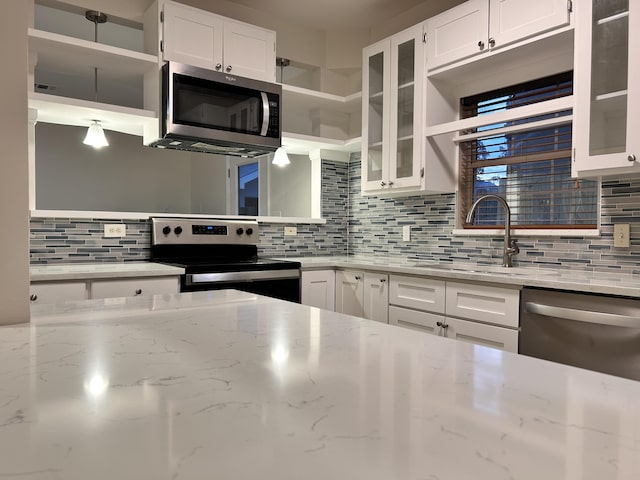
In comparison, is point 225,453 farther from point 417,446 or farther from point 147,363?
point 147,363

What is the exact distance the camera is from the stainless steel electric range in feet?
8.64

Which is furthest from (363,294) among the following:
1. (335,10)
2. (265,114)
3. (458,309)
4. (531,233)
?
(335,10)

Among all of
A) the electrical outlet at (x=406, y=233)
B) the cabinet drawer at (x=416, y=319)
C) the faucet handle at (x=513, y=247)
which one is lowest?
the cabinet drawer at (x=416, y=319)

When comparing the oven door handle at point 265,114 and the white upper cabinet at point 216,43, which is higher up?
the white upper cabinet at point 216,43

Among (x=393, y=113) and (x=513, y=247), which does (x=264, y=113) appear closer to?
(x=393, y=113)

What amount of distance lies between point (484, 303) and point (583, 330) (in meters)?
0.47

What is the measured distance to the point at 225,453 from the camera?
17.1 inches

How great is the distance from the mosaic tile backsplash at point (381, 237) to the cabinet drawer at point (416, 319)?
604 millimetres

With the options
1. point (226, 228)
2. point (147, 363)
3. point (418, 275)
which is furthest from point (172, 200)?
point (147, 363)

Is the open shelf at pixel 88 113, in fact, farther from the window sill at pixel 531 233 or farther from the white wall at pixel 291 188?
the window sill at pixel 531 233

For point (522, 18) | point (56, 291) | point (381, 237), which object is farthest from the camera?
point (381, 237)

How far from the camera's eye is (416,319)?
2639 millimetres

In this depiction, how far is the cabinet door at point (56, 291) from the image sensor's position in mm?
2172

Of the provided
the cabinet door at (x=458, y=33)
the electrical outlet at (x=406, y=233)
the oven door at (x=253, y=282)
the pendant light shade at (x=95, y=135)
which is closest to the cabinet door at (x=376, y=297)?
the oven door at (x=253, y=282)
